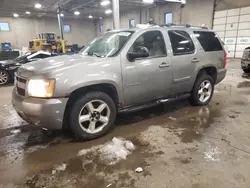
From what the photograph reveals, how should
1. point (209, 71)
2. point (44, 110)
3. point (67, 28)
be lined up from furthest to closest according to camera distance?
1. point (67, 28)
2. point (209, 71)
3. point (44, 110)

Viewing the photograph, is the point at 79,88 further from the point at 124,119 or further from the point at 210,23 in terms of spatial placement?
the point at 210,23

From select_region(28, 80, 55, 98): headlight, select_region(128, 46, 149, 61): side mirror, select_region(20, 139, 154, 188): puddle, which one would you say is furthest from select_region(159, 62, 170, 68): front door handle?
select_region(28, 80, 55, 98): headlight

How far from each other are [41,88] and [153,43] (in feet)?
6.76

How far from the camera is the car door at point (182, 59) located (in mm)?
3588

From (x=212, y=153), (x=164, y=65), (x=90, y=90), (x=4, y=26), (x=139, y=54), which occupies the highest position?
(x=4, y=26)

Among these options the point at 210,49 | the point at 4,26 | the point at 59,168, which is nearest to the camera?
the point at 59,168

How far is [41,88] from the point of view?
8.13ft

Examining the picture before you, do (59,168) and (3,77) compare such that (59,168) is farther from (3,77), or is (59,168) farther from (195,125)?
(3,77)

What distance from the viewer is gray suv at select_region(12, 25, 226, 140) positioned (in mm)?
2516

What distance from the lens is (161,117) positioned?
3.85 meters

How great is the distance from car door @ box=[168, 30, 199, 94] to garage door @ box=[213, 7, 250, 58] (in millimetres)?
12765

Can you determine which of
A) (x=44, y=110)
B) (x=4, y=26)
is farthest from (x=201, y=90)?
(x=4, y=26)

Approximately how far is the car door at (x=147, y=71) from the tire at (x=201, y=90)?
0.88 meters

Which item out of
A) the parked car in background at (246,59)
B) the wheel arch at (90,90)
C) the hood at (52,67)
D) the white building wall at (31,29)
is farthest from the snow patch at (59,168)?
the white building wall at (31,29)
